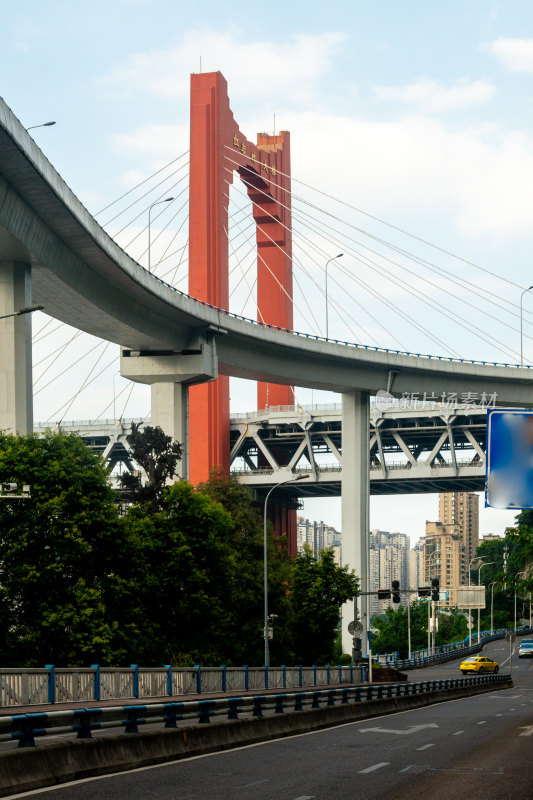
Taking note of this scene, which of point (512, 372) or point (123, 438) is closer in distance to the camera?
point (512, 372)

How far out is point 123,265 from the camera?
53.3m

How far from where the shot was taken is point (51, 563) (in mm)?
43750

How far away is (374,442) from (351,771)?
3899 inches

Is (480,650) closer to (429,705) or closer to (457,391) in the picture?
(457,391)

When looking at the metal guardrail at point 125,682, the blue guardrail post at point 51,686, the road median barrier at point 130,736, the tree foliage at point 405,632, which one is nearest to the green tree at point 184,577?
the metal guardrail at point 125,682

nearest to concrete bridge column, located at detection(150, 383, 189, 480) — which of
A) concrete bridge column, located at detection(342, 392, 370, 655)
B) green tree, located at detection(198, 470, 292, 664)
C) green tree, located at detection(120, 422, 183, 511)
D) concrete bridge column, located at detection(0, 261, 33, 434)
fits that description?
green tree, located at detection(120, 422, 183, 511)

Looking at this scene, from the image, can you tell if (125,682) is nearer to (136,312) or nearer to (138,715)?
(138,715)

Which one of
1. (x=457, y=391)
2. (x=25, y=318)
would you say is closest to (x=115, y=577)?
(x=25, y=318)

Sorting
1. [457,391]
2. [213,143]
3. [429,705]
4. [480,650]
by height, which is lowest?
[480,650]

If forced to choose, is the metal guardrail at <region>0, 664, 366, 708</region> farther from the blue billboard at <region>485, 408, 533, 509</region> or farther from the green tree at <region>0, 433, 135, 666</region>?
the blue billboard at <region>485, 408, 533, 509</region>

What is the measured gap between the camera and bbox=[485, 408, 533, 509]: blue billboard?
1941 centimetres

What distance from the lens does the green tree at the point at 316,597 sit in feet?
246

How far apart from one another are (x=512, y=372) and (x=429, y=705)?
45.8m

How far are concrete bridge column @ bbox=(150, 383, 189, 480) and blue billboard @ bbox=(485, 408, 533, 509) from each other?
51.2m
